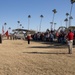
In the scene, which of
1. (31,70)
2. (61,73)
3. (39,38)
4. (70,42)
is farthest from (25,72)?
(39,38)

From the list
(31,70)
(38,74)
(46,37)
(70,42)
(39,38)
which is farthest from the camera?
(39,38)

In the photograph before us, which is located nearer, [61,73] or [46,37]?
[61,73]

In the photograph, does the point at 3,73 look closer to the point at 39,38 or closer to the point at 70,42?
the point at 70,42

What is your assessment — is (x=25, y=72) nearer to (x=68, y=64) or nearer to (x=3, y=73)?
(x=3, y=73)

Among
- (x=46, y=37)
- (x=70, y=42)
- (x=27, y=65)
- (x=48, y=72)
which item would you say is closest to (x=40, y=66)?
(x=27, y=65)

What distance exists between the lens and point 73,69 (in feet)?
44.0

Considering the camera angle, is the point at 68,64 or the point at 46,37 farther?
the point at 46,37

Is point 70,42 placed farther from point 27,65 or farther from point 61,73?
point 61,73

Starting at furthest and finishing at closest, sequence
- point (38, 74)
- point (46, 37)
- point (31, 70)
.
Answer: point (46, 37) < point (31, 70) < point (38, 74)

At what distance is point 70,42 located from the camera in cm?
2081

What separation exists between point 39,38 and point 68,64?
35246 mm

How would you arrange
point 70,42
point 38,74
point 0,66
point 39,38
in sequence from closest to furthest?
point 38,74 < point 0,66 < point 70,42 < point 39,38

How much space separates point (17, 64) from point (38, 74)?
9.12 feet

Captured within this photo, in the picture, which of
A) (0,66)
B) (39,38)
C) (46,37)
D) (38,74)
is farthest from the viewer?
(39,38)
